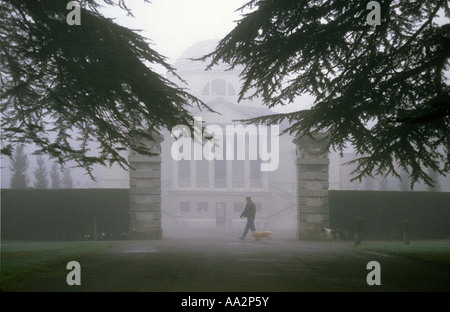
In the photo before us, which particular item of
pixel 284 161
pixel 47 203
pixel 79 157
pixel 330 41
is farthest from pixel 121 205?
pixel 284 161

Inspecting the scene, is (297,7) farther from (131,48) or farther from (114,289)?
(114,289)

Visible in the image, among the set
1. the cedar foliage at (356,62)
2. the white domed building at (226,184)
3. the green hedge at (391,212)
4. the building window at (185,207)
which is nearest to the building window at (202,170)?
the white domed building at (226,184)

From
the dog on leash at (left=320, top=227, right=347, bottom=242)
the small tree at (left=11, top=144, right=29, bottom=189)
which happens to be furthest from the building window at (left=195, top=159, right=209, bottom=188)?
the dog on leash at (left=320, top=227, right=347, bottom=242)

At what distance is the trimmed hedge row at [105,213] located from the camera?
2181 centimetres

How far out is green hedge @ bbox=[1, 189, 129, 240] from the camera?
21.8 m

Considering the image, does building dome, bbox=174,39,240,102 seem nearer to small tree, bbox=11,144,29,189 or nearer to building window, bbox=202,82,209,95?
building window, bbox=202,82,209,95

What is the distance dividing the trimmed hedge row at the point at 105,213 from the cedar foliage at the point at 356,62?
39.3ft

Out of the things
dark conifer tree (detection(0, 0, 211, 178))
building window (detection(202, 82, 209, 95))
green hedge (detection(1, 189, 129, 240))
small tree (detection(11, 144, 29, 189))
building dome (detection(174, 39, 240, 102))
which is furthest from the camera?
building window (detection(202, 82, 209, 95))

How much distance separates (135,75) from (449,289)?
5.96 metres

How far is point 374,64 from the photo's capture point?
33.6 feet

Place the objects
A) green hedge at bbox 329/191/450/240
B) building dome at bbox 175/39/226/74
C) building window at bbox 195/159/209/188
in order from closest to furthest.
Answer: green hedge at bbox 329/191/450/240 → building window at bbox 195/159/209/188 → building dome at bbox 175/39/226/74

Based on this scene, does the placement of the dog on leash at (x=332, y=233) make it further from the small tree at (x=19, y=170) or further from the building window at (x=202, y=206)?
the small tree at (x=19, y=170)

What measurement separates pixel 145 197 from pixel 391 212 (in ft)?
39.0

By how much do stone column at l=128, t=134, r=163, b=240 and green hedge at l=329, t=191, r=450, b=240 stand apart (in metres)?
8.37
